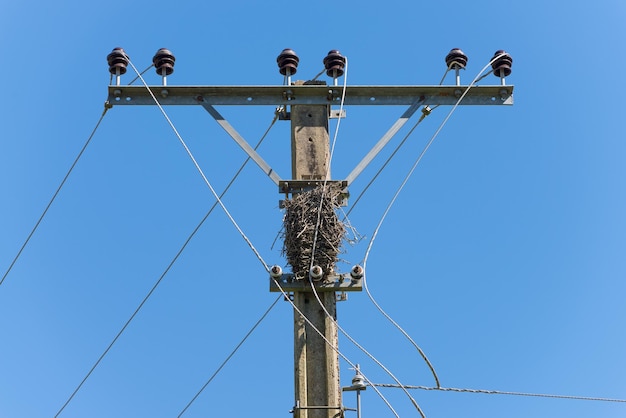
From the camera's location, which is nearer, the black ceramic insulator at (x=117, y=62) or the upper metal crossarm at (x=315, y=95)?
the upper metal crossarm at (x=315, y=95)

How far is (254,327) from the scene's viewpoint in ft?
40.5

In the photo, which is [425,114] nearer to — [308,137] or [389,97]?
[389,97]

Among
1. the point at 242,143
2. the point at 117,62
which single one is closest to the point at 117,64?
the point at 117,62

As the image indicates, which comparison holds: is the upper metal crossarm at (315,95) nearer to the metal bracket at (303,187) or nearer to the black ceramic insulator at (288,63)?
the black ceramic insulator at (288,63)

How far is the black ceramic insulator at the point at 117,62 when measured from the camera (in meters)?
11.7

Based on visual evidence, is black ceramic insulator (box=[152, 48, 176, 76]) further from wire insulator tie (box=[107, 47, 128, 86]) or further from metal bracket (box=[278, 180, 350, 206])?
metal bracket (box=[278, 180, 350, 206])

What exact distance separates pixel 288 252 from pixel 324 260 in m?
0.29

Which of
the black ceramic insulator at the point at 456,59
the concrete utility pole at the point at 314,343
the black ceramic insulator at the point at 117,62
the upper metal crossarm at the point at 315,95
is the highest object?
the black ceramic insulator at the point at 456,59

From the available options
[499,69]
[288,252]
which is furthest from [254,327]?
[499,69]

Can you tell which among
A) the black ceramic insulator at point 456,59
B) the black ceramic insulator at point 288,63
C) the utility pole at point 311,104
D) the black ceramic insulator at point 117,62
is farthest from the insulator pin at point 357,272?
the black ceramic insulator at point 117,62

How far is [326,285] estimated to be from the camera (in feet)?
34.7

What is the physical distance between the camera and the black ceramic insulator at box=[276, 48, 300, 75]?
1151cm

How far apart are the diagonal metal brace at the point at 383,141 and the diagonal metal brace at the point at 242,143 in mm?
561

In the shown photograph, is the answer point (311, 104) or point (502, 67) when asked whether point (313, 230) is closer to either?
point (311, 104)
